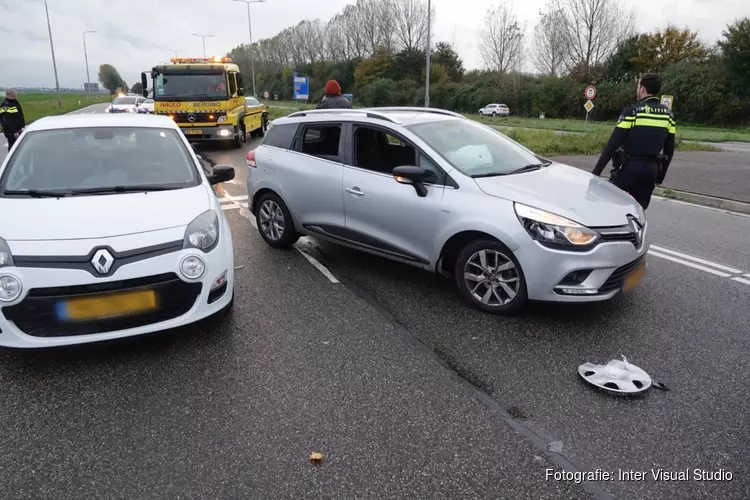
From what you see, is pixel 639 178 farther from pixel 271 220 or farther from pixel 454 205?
pixel 271 220

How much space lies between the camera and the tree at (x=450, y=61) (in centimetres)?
6206

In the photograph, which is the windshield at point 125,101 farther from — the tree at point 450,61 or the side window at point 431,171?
the tree at point 450,61

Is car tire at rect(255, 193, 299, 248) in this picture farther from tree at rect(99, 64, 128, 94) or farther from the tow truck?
tree at rect(99, 64, 128, 94)

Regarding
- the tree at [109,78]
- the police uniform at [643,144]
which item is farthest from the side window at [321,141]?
the tree at [109,78]

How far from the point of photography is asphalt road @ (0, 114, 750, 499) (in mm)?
2570

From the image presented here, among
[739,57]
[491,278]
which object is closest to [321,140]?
[491,278]

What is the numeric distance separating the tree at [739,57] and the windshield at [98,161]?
4125 cm

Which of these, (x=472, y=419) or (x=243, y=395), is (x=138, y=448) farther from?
(x=472, y=419)

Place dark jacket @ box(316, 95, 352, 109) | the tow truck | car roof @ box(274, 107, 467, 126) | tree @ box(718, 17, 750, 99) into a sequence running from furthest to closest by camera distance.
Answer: tree @ box(718, 17, 750, 99) → the tow truck → dark jacket @ box(316, 95, 352, 109) → car roof @ box(274, 107, 467, 126)

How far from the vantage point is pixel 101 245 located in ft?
11.2

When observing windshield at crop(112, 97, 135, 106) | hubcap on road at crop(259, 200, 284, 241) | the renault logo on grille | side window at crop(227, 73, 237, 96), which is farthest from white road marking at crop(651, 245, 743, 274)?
windshield at crop(112, 97, 135, 106)

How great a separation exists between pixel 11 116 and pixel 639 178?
1587 centimetres

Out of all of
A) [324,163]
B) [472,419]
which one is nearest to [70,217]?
→ [324,163]

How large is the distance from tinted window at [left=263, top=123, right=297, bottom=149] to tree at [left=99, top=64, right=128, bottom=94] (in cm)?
15314
